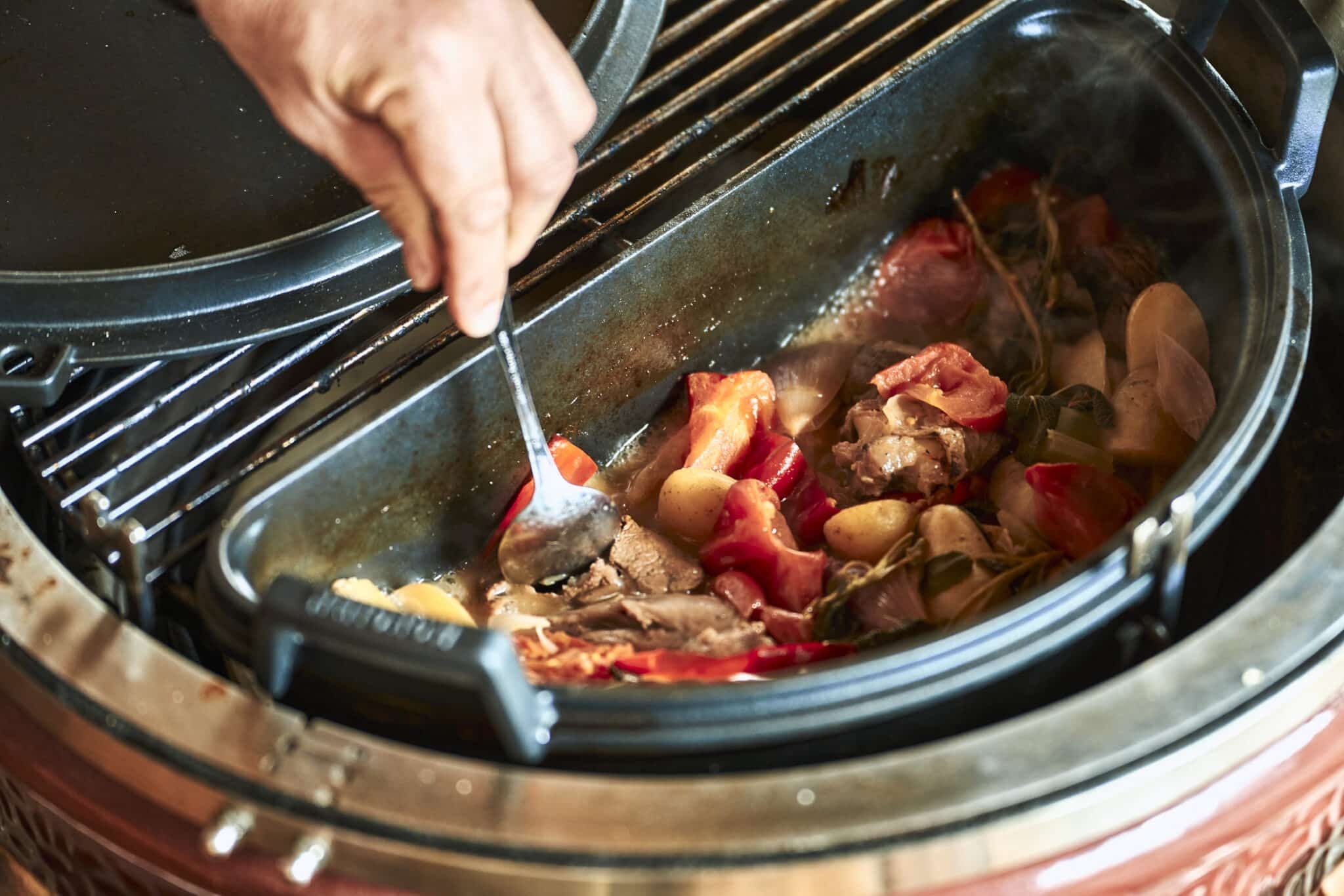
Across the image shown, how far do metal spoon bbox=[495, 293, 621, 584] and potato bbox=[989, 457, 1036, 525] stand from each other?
0.44 m

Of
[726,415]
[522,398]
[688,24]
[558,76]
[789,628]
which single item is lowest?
[789,628]

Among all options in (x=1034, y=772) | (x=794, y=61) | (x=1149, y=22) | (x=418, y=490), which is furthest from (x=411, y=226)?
(x=1149, y=22)

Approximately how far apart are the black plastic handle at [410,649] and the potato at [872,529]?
1.57 ft

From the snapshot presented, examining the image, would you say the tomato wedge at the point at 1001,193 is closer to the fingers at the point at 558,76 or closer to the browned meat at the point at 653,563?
the browned meat at the point at 653,563

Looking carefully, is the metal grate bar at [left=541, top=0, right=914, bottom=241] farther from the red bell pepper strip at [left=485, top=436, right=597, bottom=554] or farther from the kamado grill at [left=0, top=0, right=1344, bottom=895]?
the red bell pepper strip at [left=485, top=436, right=597, bottom=554]

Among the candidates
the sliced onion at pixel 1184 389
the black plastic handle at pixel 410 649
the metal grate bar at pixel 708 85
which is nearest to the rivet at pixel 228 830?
the black plastic handle at pixel 410 649

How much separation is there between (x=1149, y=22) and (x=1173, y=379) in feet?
1.67

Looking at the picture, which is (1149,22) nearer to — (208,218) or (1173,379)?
(1173,379)

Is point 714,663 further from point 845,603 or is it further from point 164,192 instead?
point 164,192

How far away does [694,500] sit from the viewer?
4.74ft

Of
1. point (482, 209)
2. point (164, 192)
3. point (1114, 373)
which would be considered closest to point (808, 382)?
point (1114, 373)

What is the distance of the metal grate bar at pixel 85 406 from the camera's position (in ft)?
4.44

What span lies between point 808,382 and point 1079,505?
436mm

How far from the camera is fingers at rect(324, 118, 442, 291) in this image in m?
1.02
